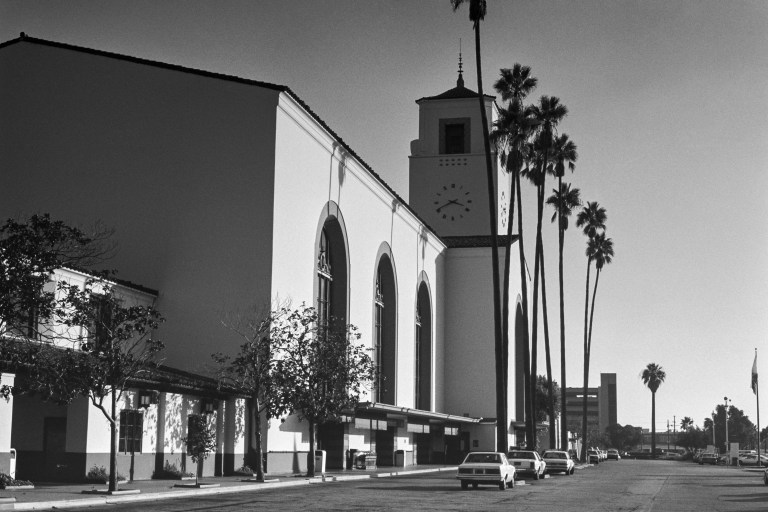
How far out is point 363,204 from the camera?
56156mm

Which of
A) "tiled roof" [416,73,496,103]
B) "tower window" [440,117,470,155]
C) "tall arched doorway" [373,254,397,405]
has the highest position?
"tiled roof" [416,73,496,103]

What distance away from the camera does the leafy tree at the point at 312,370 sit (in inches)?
1526

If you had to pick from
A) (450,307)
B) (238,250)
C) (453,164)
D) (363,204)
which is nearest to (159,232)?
(238,250)

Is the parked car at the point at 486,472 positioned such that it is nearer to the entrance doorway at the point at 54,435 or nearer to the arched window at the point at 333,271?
the entrance doorway at the point at 54,435

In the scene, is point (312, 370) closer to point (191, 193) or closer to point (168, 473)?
point (168, 473)

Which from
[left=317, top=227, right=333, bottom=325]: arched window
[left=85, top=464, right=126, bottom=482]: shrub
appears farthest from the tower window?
[left=85, top=464, right=126, bottom=482]: shrub

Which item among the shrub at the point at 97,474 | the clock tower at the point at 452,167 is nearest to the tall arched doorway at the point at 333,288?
the shrub at the point at 97,474

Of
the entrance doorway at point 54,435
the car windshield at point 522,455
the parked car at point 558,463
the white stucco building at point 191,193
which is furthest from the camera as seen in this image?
the parked car at point 558,463

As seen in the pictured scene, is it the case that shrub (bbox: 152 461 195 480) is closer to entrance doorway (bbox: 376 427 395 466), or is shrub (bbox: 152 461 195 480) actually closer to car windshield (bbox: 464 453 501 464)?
car windshield (bbox: 464 453 501 464)

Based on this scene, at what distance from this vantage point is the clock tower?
84375 mm

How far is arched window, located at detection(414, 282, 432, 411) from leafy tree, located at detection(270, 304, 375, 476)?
28.3m

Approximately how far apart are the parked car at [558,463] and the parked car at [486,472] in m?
19.1

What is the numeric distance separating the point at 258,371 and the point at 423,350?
35.7m

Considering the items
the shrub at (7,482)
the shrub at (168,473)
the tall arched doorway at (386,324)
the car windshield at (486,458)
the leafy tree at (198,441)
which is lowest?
the shrub at (168,473)
